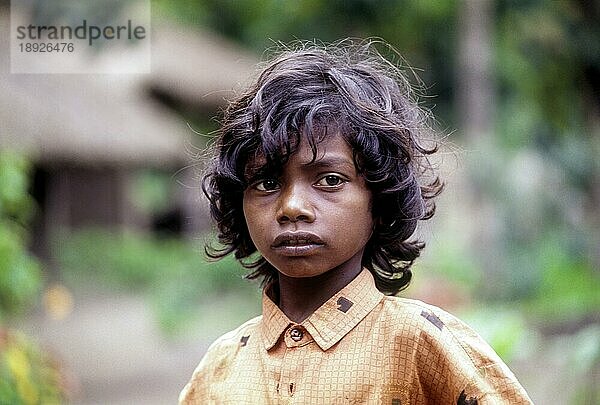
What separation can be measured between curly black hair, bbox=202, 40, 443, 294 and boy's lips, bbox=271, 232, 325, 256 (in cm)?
14

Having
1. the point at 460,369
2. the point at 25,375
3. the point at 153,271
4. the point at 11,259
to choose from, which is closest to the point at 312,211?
the point at 460,369

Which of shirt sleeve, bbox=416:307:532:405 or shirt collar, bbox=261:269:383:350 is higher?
shirt collar, bbox=261:269:383:350

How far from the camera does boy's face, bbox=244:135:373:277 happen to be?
6.22 feet

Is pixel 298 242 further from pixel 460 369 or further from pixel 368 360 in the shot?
pixel 460 369

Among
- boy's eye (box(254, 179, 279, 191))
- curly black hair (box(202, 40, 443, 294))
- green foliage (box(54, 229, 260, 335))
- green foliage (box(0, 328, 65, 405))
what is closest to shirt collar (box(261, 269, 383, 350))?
curly black hair (box(202, 40, 443, 294))

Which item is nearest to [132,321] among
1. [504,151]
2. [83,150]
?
[83,150]

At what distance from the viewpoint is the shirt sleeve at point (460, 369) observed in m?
1.83

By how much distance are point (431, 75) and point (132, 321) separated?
19.6 feet

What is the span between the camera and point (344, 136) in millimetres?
1938

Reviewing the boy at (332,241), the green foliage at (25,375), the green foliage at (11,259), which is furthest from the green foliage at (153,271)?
the boy at (332,241)

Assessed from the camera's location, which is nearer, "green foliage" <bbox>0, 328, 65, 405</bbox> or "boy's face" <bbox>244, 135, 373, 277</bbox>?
"boy's face" <bbox>244, 135, 373, 277</bbox>

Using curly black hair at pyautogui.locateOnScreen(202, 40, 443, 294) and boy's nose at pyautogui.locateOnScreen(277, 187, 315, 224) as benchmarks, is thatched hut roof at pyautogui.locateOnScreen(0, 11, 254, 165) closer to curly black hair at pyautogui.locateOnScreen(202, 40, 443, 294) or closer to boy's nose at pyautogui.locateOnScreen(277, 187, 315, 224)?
curly black hair at pyautogui.locateOnScreen(202, 40, 443, 294)

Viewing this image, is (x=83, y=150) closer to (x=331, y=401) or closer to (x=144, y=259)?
(x=144, y=259)

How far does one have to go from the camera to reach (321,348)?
1.94 meters
